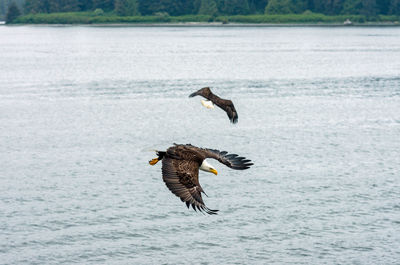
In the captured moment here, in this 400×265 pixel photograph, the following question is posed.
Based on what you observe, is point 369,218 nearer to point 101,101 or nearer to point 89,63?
point 101,101

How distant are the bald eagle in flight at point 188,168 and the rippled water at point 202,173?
16.6m

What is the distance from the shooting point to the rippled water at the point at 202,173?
4144 cm

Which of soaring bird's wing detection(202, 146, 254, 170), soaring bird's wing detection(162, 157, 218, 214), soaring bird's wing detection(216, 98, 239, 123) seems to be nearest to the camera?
soaring bird's wing detection(162, 157, 218, 214)

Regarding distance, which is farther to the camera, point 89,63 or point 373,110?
point 89,63

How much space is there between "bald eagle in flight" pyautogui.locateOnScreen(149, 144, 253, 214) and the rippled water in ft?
54.5

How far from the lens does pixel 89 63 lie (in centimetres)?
14550

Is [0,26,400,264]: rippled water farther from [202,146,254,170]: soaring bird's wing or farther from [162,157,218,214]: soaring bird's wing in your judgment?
[162,157,218,214]: soaring bird's wing

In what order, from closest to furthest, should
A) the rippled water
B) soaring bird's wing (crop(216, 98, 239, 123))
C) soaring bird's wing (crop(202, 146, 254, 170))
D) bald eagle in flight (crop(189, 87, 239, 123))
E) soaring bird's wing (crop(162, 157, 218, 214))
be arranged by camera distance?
soaring bird's wing (crop(162, 157, 218, 214)), soaring bird's wing (crop(202, 146, 254, 170)), bald eagle in flight (crop(189, 87, 239, 123)), soaring bird's wing (crop(216, 98, 239, 123)), the rippled water

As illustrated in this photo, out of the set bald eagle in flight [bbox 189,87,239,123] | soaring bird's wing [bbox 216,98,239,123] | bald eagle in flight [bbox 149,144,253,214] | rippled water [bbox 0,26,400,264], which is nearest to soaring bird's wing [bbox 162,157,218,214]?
bald eagle in flight [bbox 149,144,253,214]

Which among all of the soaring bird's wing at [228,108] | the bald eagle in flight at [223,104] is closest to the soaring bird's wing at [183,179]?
the bald eagle in flight at [223,104]

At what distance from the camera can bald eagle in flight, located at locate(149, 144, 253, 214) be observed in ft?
70.8

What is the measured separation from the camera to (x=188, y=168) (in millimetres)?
22562

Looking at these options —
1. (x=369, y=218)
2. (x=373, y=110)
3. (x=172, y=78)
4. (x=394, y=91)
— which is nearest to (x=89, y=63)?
(x=172, y=78)

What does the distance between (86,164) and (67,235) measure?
55.3 feet
